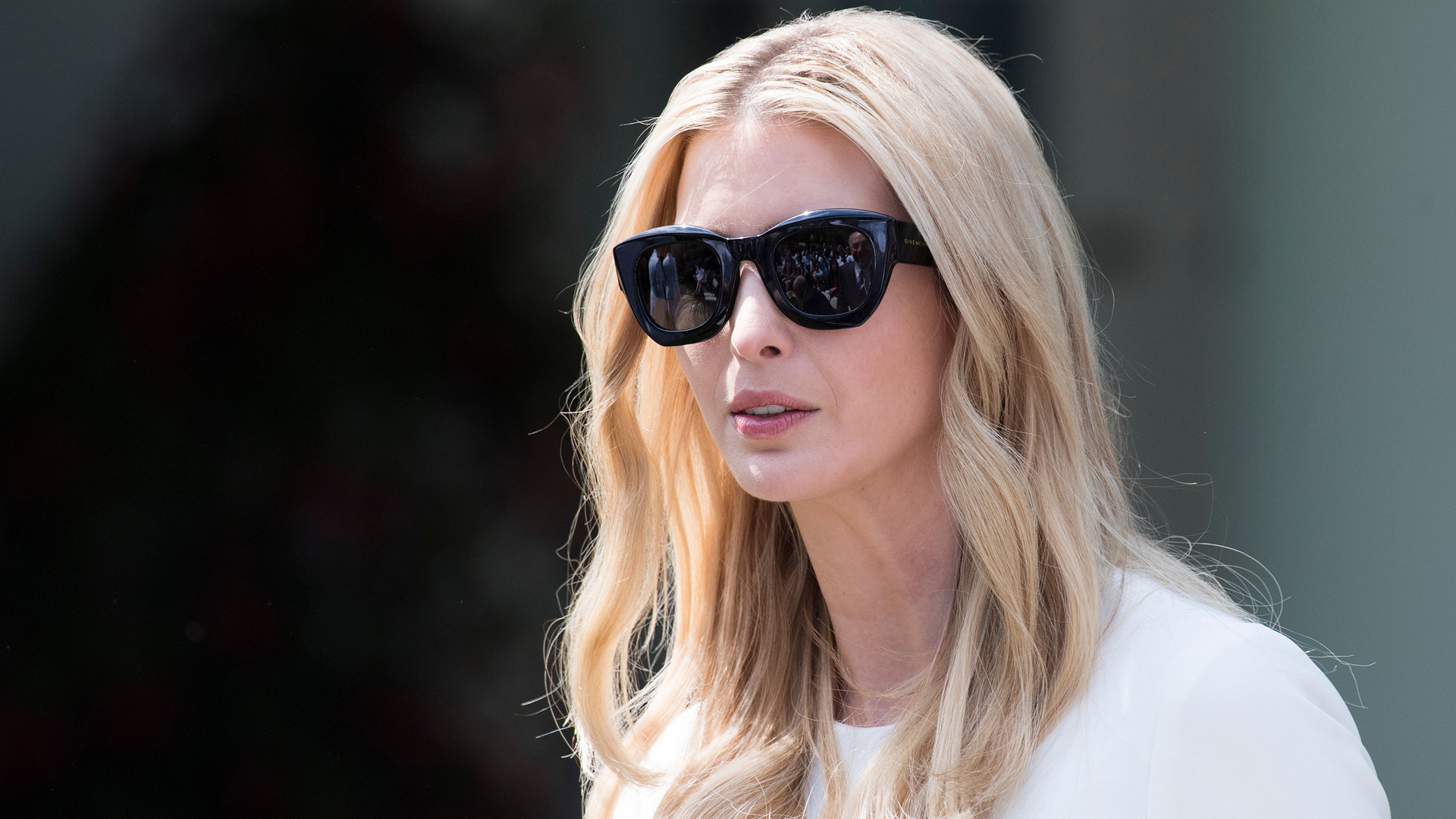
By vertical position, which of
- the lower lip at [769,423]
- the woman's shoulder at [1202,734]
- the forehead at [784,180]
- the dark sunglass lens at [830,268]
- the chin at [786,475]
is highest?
the forehead at [784,180]

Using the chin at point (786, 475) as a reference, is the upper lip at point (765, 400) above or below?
above

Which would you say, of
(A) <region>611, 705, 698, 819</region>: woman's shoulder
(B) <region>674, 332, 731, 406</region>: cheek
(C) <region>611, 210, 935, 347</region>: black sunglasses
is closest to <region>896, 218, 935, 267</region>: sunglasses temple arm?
(C) <region>611, 210, 935, 347</region>: black sunglasses

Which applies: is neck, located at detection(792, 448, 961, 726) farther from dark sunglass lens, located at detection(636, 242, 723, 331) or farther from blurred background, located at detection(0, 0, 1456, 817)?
blurred background, located at detection(0, 0, 1456, 817)

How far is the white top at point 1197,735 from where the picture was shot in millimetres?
1259

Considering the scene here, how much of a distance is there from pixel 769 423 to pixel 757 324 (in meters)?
0.14

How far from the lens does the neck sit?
170cm

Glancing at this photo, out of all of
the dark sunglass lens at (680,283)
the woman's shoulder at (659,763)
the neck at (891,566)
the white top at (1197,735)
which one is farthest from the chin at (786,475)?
the woman's shoulder at (659,763)

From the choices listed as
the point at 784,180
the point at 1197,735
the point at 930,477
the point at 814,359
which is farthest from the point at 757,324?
the point at 1197,735

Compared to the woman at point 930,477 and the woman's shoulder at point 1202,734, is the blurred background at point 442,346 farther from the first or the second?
the woman's shoulder at point 1202,734

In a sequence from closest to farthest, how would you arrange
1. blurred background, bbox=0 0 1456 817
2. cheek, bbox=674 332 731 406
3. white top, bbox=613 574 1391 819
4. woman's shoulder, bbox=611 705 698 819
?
white top, bbox=613 574 1391 819
cheek, bbox=674 332 731 406
woman's shoulder, bbox=611 705 698 819
blurred background, bbox=0 0 1456 817

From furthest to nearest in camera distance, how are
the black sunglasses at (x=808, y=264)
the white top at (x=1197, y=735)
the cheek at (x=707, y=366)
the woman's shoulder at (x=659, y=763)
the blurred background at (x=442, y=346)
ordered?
the blurred background at (x=442, y=346), the woman's shoulder at (x=659, y=763), the cheek at (x=707, y=366), the black sunglasses at (x=808, y=264), the white top at (x=1197, y=735)

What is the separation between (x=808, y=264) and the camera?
4.97 ft

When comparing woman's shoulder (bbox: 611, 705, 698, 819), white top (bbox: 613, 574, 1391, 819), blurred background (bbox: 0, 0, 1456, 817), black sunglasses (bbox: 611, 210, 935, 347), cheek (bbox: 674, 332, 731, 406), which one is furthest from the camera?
blurred background (bbox: 0, 0, 1456, 817)

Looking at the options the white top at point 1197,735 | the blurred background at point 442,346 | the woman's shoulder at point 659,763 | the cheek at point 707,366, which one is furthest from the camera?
the blurred background at point 442,346
